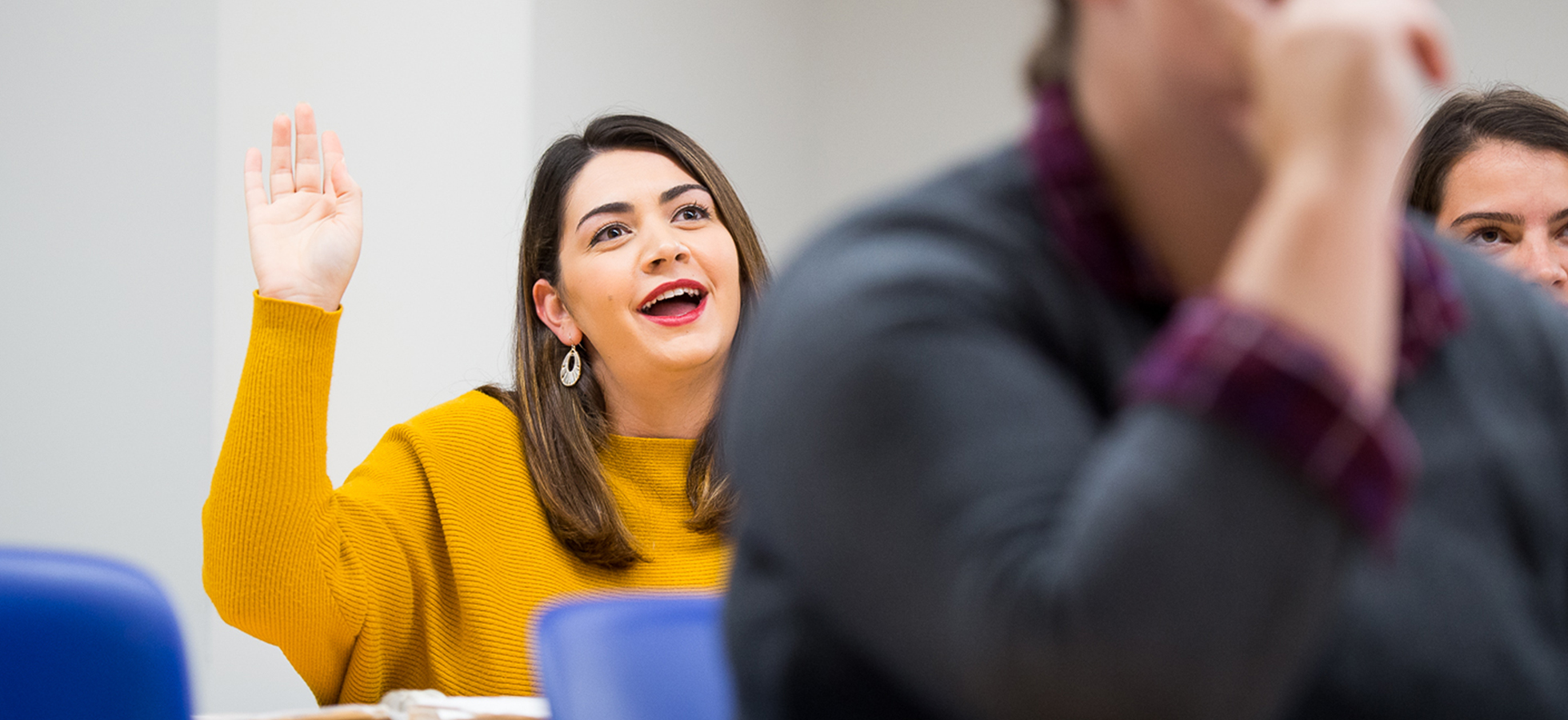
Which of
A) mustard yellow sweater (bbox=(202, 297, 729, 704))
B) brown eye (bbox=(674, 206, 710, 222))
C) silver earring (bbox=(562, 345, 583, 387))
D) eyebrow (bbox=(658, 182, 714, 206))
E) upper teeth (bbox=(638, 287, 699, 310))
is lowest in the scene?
mustard yellow sweater (bbox=(202, 297, 729, 704))

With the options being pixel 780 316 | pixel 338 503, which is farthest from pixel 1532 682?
pixel 338 503

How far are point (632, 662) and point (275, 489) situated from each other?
963 millimetres

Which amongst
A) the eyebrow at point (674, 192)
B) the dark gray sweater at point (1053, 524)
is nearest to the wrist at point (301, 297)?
the eyebrow at point (674, 192)

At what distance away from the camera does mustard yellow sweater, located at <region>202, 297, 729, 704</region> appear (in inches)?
65.0

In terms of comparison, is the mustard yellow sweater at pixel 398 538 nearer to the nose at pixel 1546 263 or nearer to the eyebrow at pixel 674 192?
the eyebrow at pixel 674 192

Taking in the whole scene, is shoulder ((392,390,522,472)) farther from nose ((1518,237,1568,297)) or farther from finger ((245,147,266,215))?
nose ((1518,237,1568,297))

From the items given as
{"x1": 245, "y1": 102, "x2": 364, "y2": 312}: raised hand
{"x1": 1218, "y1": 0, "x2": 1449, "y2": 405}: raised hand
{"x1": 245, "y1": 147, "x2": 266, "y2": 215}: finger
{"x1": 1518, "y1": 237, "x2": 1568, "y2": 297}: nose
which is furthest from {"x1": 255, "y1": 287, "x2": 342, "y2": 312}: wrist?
{"x1": 1518, "y1": 237, "x2": 1568, "y2": 297}: nose

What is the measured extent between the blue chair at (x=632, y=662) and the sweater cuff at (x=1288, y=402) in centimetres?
46

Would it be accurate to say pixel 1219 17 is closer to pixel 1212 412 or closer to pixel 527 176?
pixel 1212 412

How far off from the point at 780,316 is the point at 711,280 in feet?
5.66

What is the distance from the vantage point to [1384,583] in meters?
0.51

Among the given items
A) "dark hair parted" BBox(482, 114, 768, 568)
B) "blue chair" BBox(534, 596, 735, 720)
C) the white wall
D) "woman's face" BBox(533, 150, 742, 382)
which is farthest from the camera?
the white wall

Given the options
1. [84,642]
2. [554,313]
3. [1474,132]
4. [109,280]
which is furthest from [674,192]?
[84,642]

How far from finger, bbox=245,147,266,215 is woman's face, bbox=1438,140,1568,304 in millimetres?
1640
